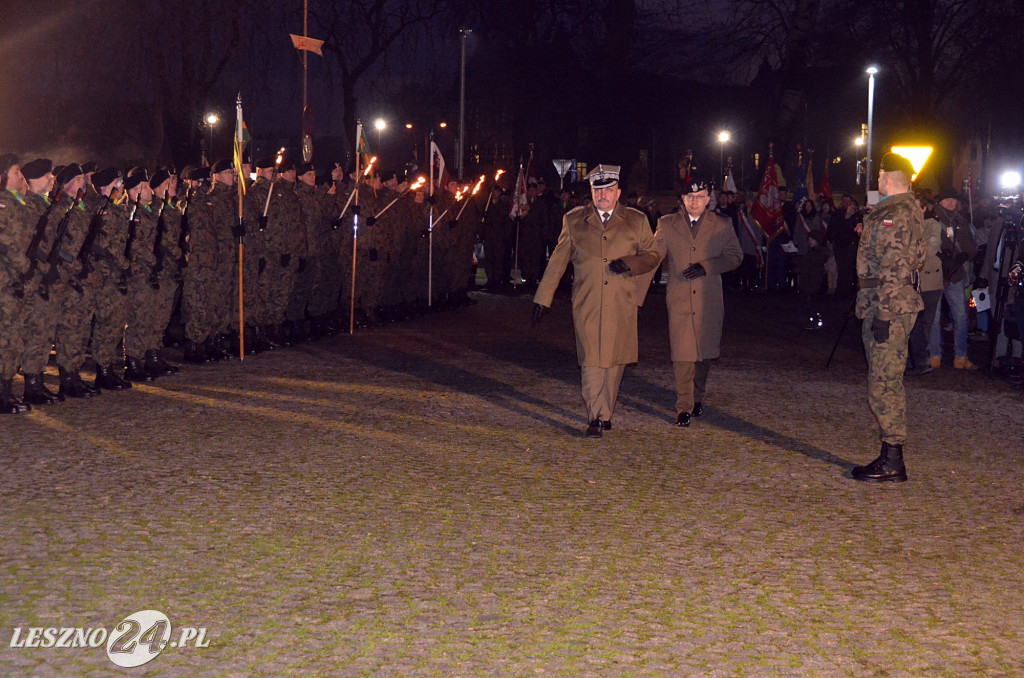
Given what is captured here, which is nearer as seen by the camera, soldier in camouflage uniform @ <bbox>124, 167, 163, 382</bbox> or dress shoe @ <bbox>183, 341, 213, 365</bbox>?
soldier in camouflage uniform @ <bbox>124, 167, 163, 382</bbox>

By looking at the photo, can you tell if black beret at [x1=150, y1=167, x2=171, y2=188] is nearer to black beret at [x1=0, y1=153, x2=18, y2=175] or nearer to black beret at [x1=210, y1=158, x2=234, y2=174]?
black beret at [x1=210, y1=158, x2=234, y2=174]

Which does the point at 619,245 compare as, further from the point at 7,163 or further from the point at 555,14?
the point at 555,14

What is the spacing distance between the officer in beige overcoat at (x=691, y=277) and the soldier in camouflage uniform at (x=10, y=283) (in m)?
5.01

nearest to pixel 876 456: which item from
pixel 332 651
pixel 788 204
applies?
pixel 332 651

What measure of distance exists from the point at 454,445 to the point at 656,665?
4931mm

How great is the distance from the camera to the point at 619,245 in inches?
419

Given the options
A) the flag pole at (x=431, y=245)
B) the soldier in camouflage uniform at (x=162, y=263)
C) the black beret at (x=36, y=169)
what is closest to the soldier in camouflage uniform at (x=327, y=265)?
the flag pole at (x=431, y=245)

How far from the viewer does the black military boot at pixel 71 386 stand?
1217 cm

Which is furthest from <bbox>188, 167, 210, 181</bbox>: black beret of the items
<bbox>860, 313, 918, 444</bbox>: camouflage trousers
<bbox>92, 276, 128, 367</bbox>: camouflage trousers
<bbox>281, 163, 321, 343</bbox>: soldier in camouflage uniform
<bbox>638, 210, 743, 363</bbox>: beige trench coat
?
<bbox>860, 313, 918, 444</bbox>: camouflage trousers

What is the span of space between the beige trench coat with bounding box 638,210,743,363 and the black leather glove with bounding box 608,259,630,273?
0.70 metres

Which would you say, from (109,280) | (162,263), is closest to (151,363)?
(162,263)

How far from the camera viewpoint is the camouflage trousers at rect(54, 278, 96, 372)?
12047 millimetres

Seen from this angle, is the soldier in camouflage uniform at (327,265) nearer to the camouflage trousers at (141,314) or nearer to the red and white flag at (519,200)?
the camouflage trousers at (141,314)

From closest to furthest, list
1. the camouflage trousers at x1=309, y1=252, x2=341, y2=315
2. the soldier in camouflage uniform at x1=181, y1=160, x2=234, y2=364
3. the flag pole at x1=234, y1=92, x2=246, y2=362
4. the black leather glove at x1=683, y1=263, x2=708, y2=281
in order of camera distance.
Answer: the black leather glove at x1=683, y1=263, x2=708, y2=281 < the soldier in camouflage uniform at x1=181, y1=160, x2=234, y2=364 < the flag pole at x1=234, y1=92, x2=246, y2=362 < the camouflage trousers at x1=309, y1=252, x2=341, y2=315
